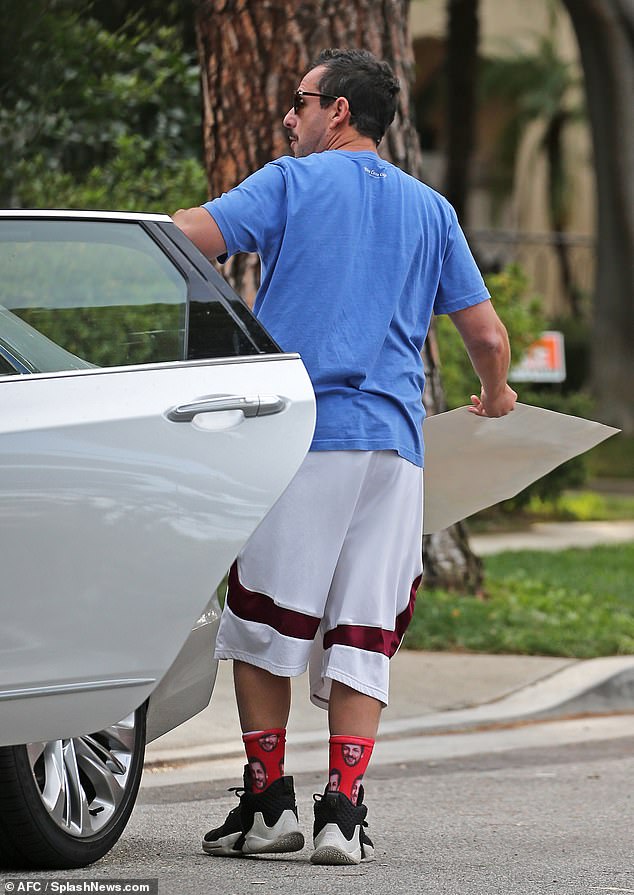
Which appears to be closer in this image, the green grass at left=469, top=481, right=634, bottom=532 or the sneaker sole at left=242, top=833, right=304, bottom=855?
the sneaker sole at left=242, top=833, right=304, bottom=855

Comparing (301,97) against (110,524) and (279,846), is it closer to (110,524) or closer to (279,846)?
(110,524)

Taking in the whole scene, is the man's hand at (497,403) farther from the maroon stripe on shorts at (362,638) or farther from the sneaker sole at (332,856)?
the sneaker sole at (332,856)

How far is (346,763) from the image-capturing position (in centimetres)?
361

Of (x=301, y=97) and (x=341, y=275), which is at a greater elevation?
(x=301, y=97)

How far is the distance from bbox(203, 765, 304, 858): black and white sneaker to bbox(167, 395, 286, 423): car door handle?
3.24ft

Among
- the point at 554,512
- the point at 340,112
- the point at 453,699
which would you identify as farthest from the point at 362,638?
the point at 554,512

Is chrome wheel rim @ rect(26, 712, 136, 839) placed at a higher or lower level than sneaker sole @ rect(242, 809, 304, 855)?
higher

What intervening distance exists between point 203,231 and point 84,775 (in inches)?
52.5

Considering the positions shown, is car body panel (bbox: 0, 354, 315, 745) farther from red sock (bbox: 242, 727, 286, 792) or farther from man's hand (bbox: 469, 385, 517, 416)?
man's hand (bbox: 469, 385, 517, 416)

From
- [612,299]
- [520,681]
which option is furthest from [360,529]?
[612,299]

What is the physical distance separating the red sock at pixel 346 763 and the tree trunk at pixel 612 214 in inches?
604

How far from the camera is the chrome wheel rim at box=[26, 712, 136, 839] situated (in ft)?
11.4

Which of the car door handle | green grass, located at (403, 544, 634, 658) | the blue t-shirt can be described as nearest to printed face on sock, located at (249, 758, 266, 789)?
the blue t-shirt

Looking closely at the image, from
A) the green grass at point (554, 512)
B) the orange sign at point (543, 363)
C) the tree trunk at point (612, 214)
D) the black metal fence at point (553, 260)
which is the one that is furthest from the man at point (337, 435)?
the black metal fence at point (553, 260)
